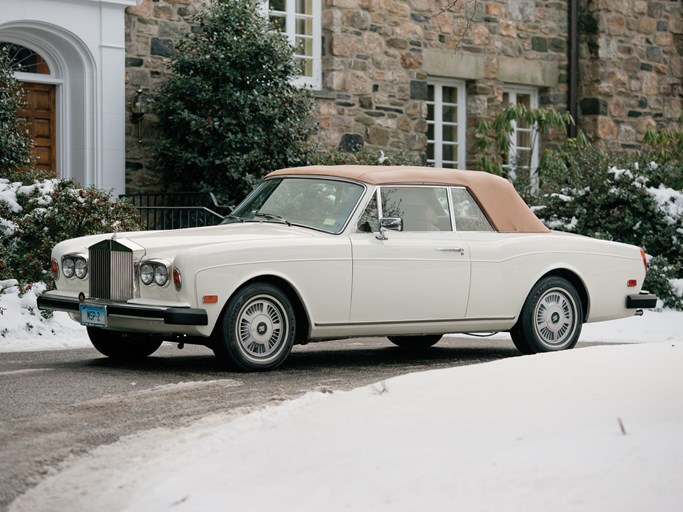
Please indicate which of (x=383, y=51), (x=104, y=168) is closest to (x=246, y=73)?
(x=104, y=168)

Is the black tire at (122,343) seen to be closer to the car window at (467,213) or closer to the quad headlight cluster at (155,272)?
the quad headlight cluster at (155,272)

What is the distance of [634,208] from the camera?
54.3ft

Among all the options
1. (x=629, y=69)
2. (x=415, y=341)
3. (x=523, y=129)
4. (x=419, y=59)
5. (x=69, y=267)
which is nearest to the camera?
(x=69, y=267)

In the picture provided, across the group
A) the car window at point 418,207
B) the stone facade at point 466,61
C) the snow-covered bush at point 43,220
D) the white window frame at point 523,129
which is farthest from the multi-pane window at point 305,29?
the car window at point 418,207

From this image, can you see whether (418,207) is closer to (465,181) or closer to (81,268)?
(465,181)

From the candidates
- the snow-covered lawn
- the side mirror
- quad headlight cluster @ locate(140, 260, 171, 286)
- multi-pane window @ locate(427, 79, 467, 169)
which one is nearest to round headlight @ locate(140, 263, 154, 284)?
quad headlight cluster @ locate(140, 260, 171, 286)

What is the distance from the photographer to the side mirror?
9211 mm

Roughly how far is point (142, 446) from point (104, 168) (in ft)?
40.4

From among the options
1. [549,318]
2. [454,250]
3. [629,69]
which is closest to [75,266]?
[454,250]

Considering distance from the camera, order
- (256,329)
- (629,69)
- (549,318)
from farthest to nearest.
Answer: (629,69) → (549,318) → (256,329)

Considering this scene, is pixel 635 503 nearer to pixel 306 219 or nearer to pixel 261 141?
pixel 306 219

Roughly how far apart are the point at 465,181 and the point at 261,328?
2.40 metres

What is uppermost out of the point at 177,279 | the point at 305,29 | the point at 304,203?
the point at 305,29

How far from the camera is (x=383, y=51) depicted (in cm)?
2097
